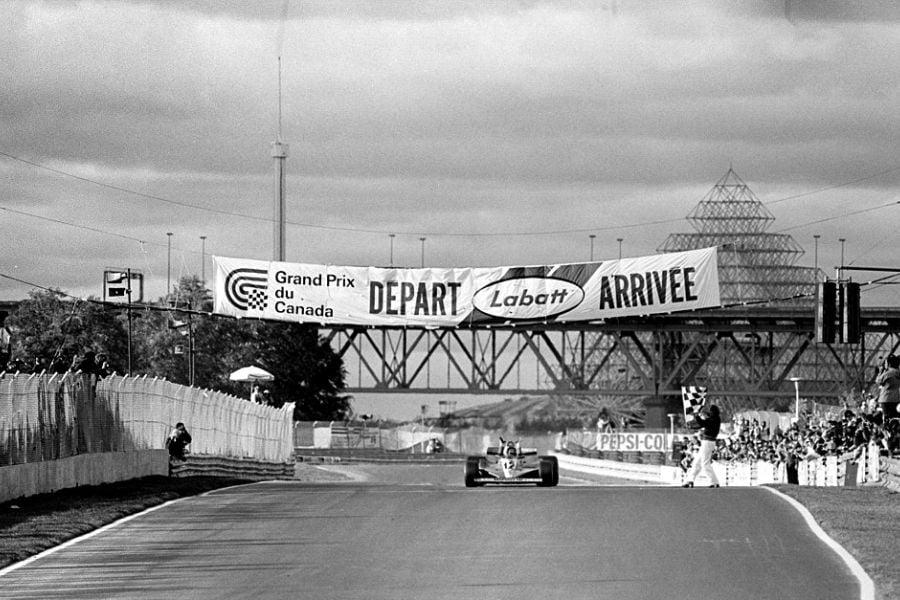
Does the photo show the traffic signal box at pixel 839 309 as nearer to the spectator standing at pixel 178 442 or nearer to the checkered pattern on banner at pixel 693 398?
the checkered pattern on banner at pixel 693 398

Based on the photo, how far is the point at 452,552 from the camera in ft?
61.5

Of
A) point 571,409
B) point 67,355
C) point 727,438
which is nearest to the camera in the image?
point 727,438

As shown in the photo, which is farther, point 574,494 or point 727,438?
point 727,438

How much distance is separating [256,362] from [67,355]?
49.8ft

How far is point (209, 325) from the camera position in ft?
307

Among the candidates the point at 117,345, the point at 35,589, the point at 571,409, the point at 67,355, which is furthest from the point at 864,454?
the point at 571,409

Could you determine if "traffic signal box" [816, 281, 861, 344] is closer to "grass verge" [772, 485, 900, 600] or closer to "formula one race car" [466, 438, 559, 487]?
"formula one race car" [466, 438, 559, 487]

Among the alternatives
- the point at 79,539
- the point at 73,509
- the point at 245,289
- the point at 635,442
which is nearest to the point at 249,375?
the point at 245,289

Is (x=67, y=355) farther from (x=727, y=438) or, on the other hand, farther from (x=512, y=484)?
(x=512, y=484)

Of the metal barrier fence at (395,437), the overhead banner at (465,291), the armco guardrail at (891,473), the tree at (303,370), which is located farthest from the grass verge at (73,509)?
the tree at (303,370)

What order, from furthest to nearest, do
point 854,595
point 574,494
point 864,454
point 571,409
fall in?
point 571,409 → point 864,454 → point 574,494 → point 854,595

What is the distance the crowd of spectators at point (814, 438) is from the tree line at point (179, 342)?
105ft

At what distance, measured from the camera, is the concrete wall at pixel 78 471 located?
25.9m

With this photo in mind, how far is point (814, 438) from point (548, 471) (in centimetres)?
831
